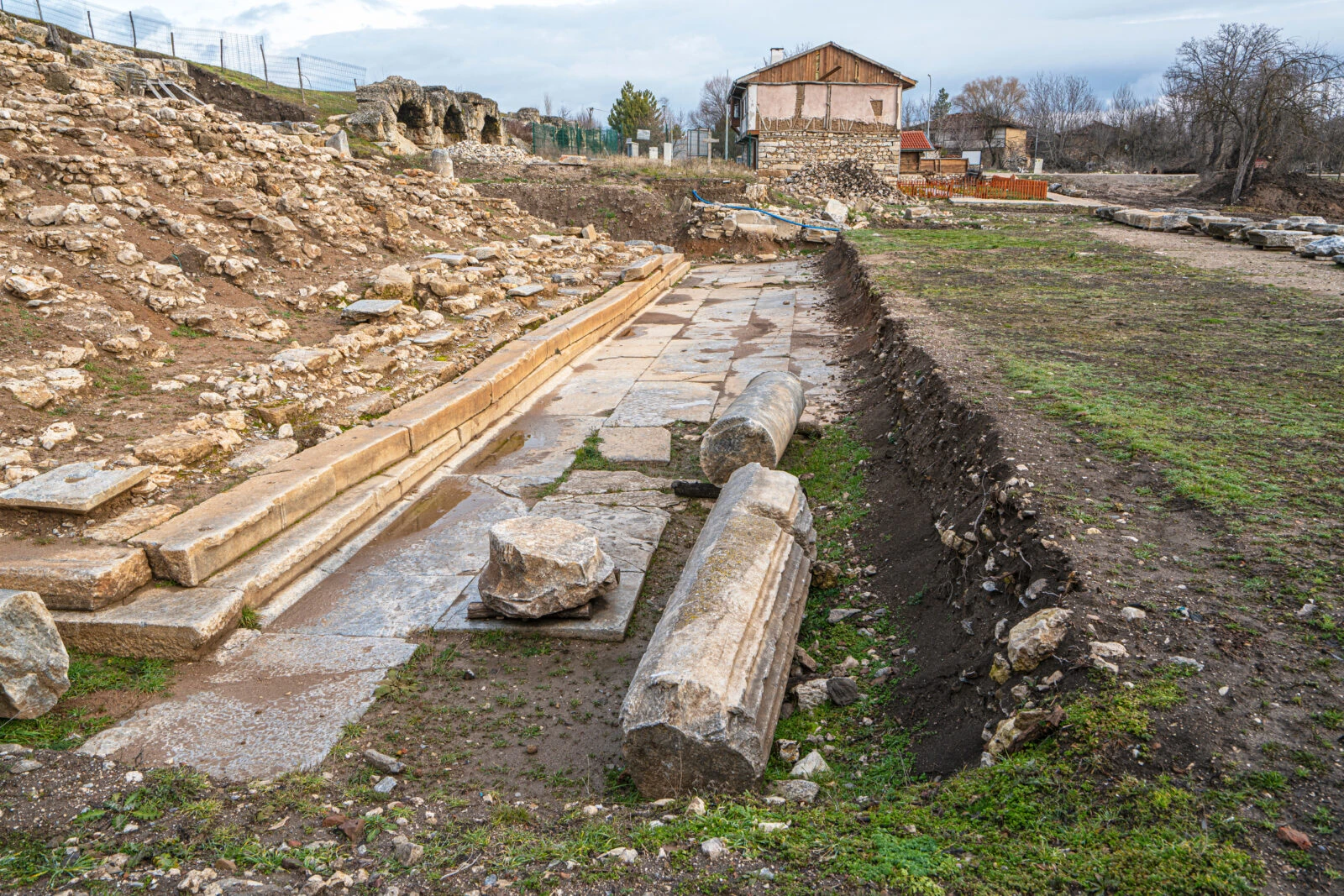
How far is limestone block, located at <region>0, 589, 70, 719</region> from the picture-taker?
129 inches

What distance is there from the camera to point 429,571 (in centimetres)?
504

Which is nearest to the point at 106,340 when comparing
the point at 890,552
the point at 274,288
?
the point at 274,288

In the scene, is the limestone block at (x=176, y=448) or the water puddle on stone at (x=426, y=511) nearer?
the limestone block at (x=176, y=448)

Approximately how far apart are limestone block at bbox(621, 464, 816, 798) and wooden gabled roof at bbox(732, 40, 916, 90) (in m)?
30.5

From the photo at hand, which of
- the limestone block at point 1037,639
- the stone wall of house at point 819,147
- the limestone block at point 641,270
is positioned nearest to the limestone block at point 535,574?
the limestone block at point 1037,639

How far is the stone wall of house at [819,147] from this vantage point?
102 ft

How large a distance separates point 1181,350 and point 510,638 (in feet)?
20.7

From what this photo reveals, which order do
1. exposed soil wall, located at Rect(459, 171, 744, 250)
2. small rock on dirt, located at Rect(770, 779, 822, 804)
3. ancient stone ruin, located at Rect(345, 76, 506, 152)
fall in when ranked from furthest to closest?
1. ancient stone ruin, located at Rect(345, 76, 506, 152)
2. exposed soil wall, located at Rect(459, 171, 744, 250)
3. small rock on dirt, located at Rect(770, 779, 822, 804)

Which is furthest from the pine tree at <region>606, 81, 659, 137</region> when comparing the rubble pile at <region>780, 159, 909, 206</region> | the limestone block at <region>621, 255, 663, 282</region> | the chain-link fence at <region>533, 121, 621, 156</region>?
the limestone block at <region>621, 255, 663, 282</region>

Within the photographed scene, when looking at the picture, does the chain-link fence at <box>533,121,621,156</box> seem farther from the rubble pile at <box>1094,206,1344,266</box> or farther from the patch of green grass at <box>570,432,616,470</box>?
the patch of green grass at <box>570,432,616,470</box>

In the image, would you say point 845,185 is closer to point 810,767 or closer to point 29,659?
point 810,767

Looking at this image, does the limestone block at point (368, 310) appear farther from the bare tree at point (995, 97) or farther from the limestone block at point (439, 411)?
the bare tree at point (995, 97)

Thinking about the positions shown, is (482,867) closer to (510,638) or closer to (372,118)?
(510,638)

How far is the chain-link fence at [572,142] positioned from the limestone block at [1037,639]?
94.9 ft
